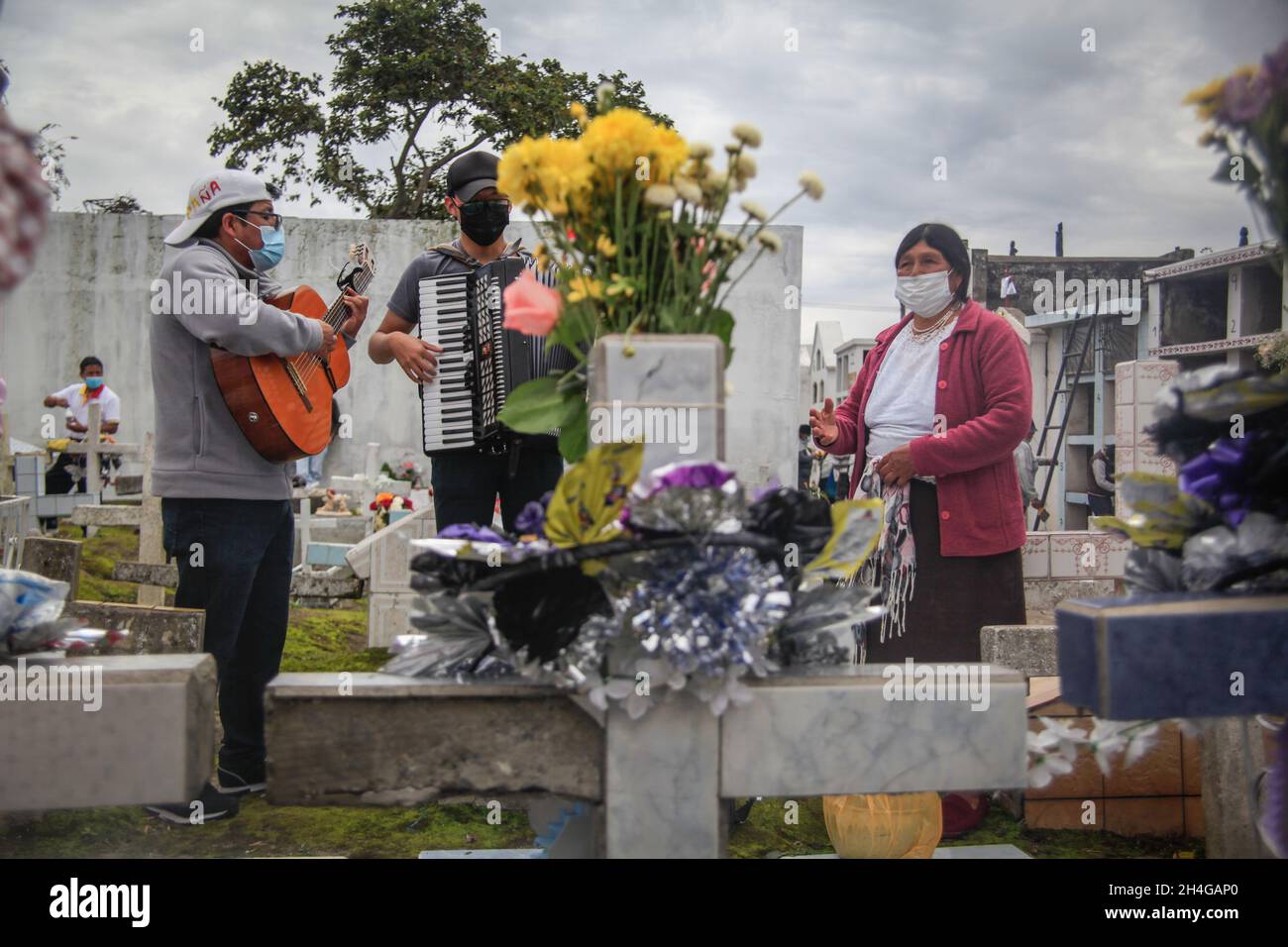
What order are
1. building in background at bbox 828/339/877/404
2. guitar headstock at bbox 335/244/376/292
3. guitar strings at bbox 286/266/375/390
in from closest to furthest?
guitar strings at bbox 286/266/375/390 → guitar headstock at bbox 335/244/376/292 → building in background at bbox 828/339/877/404

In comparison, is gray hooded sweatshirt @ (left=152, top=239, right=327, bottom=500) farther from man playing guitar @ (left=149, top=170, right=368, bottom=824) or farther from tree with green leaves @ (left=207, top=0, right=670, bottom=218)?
tree with green leaves @ (left=207, top=0, right=670, bottom=218)

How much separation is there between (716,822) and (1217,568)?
107cm

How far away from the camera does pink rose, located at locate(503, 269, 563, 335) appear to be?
2.06 meters

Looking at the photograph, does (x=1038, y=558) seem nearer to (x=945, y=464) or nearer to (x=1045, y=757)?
(x=945, y=464)

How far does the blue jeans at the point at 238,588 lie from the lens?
375cm

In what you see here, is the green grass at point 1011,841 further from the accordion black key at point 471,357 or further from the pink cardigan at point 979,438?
the accordion black key at point 471,357

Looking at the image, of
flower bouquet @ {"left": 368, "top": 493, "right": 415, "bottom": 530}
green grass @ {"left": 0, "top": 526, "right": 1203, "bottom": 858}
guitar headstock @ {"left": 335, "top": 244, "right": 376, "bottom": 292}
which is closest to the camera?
green grass @ {"left": 0, "top": 526, "right": 1203, "bottom": 858}

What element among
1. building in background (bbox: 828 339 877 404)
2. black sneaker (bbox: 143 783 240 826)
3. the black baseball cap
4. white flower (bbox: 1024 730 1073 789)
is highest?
building in background (bbox: 828 339 877 404)

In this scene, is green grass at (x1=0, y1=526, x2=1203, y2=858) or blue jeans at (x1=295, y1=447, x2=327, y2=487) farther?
blue jeans at (x1=295, y1=447, x2=327, y2=487)

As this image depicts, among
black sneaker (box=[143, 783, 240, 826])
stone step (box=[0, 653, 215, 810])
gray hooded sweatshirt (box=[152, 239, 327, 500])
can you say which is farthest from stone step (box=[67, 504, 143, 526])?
stone step (box=[0, 653, 215, 810])

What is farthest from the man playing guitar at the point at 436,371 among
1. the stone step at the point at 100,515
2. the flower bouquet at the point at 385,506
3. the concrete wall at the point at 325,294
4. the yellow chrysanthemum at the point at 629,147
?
the concrete wall at the point at 325,294

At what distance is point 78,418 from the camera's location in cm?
1155
